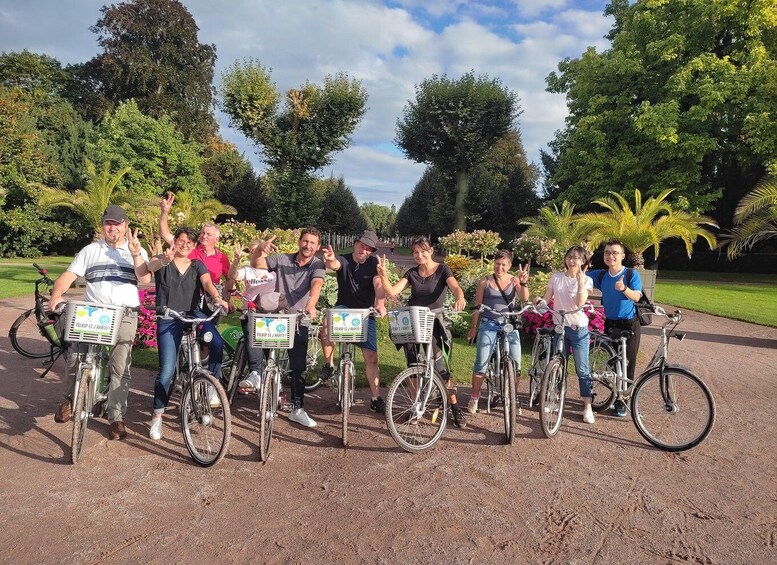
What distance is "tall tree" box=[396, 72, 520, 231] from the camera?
3647cm

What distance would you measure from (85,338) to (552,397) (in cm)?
404

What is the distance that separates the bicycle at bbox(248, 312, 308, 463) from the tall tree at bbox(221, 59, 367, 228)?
3156cm

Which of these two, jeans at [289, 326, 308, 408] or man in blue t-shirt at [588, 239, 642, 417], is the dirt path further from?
man in blue t-shirt at [588, 239, 642, 417]

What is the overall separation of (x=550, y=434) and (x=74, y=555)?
3826 millimetres

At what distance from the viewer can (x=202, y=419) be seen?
14.4 ft

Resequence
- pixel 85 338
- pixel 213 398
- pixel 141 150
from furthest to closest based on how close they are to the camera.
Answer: pixel 141 150 → pixel 213 398 → pixel 85 338

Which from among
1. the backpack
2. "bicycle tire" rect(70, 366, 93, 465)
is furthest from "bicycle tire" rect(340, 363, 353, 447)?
the backpack

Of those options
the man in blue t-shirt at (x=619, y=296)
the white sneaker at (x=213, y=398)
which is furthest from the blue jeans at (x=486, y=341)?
the white sneaker at (x=213, y=398)

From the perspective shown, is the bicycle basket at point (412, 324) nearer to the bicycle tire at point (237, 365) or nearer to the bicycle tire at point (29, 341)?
the bicycle tire at point (237, 365)

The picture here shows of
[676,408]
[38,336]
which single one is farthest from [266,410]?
[38,336]

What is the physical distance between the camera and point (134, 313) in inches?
183

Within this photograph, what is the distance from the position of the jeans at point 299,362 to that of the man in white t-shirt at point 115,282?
56.1 inches

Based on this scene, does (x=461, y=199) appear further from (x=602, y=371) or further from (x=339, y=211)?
(x=602, y=371)

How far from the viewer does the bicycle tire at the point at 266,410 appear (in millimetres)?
4297
